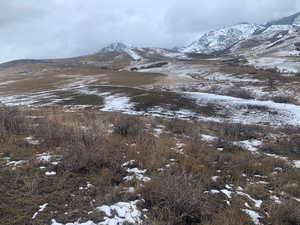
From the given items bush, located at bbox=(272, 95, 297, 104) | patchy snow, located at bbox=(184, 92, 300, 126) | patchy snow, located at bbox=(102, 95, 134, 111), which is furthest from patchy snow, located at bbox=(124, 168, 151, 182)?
bush, located at bbox=(272, 95, 297, 104)

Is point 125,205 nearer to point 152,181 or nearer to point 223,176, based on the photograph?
point 152,181

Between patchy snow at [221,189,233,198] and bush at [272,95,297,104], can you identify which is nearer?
patchy snow at [221,189,233,198]

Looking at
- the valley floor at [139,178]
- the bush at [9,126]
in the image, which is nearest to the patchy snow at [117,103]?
the valley floor at [139,178]

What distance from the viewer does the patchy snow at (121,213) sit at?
4.25 metres

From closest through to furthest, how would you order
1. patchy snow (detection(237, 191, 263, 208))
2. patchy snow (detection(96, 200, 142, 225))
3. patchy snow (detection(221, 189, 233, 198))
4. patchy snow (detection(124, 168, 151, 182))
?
1. patchy snow (detection(96, 200, 142, 225))
2. patchy snow (detection(237, 191, 263, 208))
3. patchy snow (detection(221, 189, 233, 198))
4. patchy snow (detection(124, 168, 151, 182))

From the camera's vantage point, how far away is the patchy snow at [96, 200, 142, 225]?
13.9 ft

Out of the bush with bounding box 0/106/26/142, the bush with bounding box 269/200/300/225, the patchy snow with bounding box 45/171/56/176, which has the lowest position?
the bush with bounding box 269/200/300/225

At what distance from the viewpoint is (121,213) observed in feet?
14.7

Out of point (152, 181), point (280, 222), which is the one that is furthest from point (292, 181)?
point (152, 181)

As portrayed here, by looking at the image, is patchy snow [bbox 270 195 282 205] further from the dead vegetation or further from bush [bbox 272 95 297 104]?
bush [bbox 272 95 297 104]

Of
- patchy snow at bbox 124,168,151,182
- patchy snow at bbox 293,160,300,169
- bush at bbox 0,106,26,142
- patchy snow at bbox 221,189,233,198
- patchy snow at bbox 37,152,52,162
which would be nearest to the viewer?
patchy snow at bbox 221,189,233,198

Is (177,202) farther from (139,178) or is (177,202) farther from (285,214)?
(285,214)

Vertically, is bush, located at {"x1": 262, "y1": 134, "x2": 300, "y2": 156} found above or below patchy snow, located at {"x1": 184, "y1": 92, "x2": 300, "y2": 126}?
above

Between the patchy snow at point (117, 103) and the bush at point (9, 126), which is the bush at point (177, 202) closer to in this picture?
the bush at point (9, 126)
